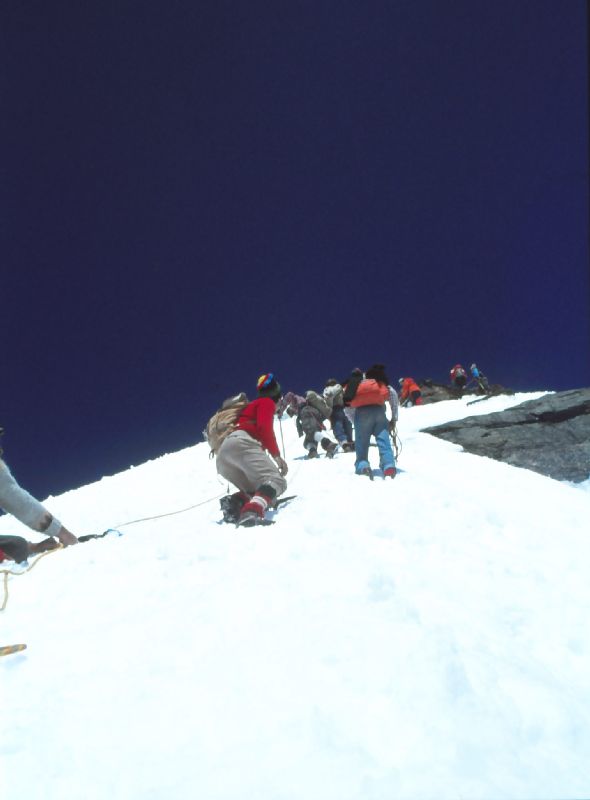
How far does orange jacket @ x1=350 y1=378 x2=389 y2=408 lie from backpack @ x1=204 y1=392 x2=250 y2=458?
241cm

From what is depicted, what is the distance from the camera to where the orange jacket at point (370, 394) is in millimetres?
7789

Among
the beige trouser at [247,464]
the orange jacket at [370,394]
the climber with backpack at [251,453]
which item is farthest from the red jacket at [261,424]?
the orange jacket at [370,394]

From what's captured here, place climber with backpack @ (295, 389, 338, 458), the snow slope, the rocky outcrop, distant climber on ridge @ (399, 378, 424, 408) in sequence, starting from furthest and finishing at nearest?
1. distant climber on ridge @ (399, 378, 424, 408)
2. climber with backpack @ (295, 389, 338, 458)
3. the rocky outcrop
4. the snow slope

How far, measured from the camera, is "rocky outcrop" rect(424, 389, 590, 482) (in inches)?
383

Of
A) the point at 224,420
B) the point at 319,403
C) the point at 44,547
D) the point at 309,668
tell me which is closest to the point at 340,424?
the point at 319,403

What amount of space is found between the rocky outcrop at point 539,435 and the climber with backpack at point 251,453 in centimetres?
696

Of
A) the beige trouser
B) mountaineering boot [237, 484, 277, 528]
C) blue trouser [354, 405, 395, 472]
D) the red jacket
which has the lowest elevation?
blue trouser [354, 405, 395, 472]

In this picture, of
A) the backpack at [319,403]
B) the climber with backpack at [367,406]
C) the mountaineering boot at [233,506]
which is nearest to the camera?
the mountaineering boot at [233,506]

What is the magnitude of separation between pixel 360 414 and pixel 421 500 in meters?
3.16

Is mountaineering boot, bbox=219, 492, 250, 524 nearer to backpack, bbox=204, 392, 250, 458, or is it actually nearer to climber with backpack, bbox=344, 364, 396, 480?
backpack, bbox=204, 392, 250, 458

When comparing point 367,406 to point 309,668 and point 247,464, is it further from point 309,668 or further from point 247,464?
point 309,668

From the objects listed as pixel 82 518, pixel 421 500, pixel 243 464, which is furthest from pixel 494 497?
pixel 82 518

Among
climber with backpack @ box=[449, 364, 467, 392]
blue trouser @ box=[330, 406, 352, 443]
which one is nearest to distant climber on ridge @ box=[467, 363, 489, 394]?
climber with backpack @ box=[449, 364, 467, 392]

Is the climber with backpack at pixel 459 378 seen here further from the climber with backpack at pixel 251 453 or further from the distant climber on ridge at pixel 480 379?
the climber with backpack at pixel 251 453
